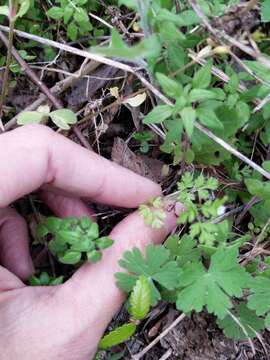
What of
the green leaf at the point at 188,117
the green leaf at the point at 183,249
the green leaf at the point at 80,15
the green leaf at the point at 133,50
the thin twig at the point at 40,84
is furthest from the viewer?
the thin twig at the point at 40,84

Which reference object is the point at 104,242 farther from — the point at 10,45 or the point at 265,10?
the point at 265,10

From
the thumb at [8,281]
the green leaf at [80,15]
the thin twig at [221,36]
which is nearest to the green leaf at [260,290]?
the thin twig at [221,36]

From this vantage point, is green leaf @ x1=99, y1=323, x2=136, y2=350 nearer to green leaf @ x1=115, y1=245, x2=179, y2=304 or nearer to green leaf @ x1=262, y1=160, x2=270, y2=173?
green leaf @ x1=115, y1=245, x2=179, y2=304

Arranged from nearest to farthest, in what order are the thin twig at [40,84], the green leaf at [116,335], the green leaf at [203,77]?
the green leaf at [203,77]
the green leaf at [116,335]
the thin twig at [40,84]

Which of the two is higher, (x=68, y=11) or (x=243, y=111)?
(x=68, y=11)

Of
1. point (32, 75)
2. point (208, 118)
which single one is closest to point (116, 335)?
point (208, 118)

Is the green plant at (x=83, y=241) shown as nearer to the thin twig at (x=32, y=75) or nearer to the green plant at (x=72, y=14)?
the thin twig at (x=32, y=75)

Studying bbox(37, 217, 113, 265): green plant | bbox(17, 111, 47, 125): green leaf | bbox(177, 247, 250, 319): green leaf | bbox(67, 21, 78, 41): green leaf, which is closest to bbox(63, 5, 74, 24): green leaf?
bbox(67, 21, 78, 41): green leaf
